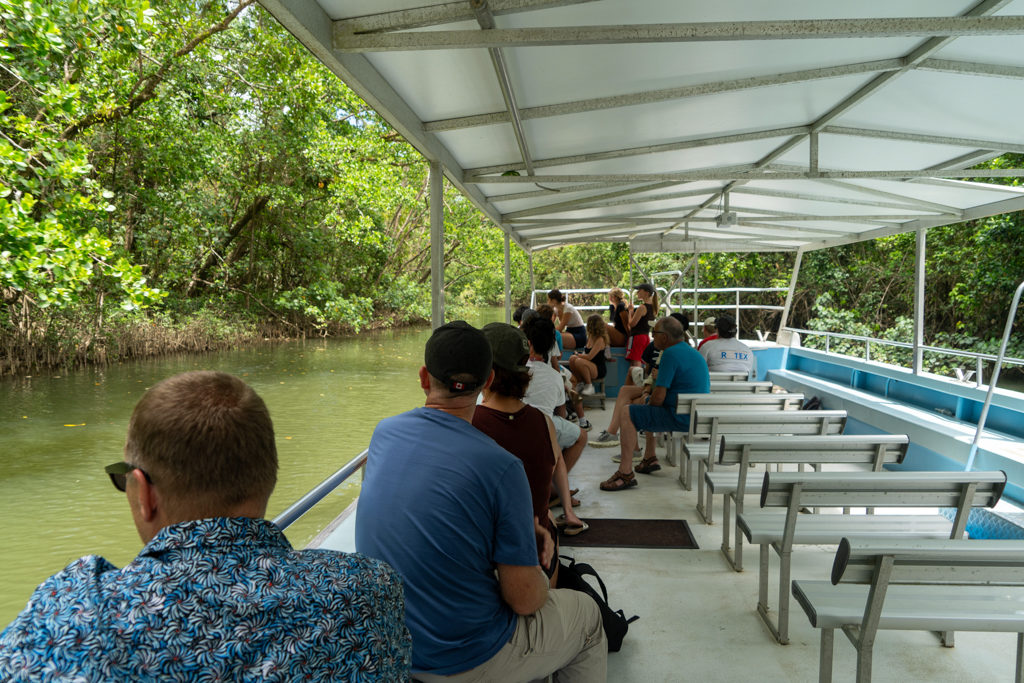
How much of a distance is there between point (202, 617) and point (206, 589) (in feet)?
0.11

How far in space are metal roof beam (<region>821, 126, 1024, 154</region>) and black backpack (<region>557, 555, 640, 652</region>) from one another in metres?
3.89

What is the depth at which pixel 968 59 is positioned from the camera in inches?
138

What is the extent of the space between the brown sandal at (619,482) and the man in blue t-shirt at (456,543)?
311cm

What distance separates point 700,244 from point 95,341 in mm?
13895

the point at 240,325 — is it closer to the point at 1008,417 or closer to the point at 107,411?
the point at 107,411

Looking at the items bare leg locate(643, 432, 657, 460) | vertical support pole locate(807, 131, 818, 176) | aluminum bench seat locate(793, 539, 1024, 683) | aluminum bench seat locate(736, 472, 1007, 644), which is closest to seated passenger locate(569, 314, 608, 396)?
bare leg locate(643, 432, 657, 460)

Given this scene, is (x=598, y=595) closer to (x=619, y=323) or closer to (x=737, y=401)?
(x=737, y=401)

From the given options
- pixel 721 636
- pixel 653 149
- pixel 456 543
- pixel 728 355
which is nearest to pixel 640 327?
pixel 728 355

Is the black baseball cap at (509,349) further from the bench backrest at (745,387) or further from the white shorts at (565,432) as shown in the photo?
the bench backrest at (745,387)

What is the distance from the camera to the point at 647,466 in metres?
5.34

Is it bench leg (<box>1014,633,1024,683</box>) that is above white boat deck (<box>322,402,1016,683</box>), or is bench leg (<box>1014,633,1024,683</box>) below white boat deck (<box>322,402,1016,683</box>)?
above

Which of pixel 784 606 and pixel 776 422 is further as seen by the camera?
pixel 776 422

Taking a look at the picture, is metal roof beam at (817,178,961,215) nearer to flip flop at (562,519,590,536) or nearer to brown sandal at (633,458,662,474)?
brown sandal at (633,458,662,474)

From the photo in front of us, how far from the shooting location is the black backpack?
2496 mm
